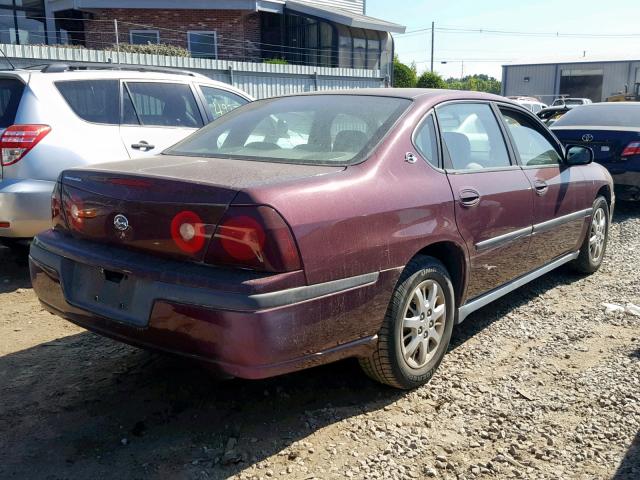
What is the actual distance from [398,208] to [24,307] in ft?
9.94

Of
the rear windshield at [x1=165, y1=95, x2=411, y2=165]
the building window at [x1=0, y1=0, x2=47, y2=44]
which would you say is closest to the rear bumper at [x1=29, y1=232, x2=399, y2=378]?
the rear windshield at [x1=165, y1=95, x2=411, y2=165]

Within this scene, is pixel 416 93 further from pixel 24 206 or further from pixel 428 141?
pixel 24 206

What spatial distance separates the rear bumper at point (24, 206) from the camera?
4703 mm

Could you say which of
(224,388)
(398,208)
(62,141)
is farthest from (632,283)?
(62,141)

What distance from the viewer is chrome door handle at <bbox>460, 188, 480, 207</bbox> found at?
3.46m

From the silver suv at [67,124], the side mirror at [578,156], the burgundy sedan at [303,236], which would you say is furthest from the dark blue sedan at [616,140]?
the silver suv at [67,124]

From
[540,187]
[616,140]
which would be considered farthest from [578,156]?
[616,140]

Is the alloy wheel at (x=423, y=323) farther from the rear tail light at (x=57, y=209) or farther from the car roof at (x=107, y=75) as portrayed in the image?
the car roof at (x=107, y=75)

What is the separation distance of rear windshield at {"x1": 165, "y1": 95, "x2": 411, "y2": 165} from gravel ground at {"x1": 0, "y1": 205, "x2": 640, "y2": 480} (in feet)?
4.00

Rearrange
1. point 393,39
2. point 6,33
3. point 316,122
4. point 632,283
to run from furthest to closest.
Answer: point 393,39 < point 6,33 < point 632,283 < point 316,122

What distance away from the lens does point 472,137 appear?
13.0ft

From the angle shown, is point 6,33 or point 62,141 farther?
point 6,33

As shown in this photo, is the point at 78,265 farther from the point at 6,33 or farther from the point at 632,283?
the point at 6,33

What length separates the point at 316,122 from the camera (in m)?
3.58
